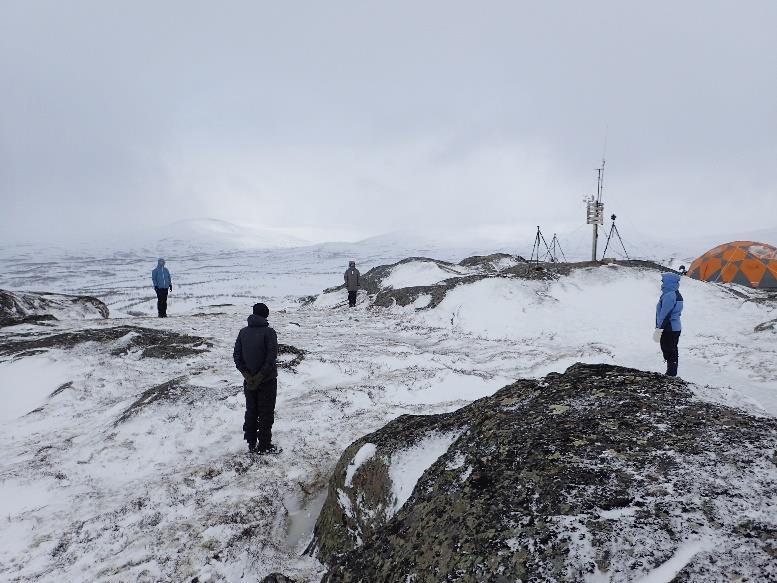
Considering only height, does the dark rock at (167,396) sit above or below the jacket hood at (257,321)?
below

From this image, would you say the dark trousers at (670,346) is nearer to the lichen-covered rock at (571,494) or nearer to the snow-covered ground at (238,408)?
the snow-covered ground at (238,408)

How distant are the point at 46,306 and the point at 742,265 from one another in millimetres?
39610

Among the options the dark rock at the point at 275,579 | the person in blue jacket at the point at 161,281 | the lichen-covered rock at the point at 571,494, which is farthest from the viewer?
the person in blue jacket at the point at 161,281

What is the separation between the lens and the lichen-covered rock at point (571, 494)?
2.02 meters

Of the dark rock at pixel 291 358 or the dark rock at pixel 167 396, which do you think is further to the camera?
the dark rock at pixel 291 358

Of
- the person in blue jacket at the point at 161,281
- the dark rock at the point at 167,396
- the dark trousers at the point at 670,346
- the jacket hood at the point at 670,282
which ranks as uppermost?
the jacket hood at the point at 670,282

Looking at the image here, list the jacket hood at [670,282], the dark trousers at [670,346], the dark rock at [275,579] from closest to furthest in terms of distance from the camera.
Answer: the dark rock at [275,579] < the jacket hood at [670,282] < the dark trousers at [670,346]

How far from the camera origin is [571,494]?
8.16ft

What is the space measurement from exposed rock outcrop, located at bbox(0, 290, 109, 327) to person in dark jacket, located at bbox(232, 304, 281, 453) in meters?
13.3

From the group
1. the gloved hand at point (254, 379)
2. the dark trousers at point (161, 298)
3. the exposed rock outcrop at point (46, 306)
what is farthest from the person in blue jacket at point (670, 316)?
the exposed rock outcrop at point (46, 306)

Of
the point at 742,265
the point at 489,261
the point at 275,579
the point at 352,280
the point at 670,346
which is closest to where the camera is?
the point at 275,579

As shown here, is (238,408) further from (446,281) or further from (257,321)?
(446,281)

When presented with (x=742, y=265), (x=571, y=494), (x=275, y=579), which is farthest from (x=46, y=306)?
(x=742, y=265)

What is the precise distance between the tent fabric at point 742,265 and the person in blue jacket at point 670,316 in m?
26.5
